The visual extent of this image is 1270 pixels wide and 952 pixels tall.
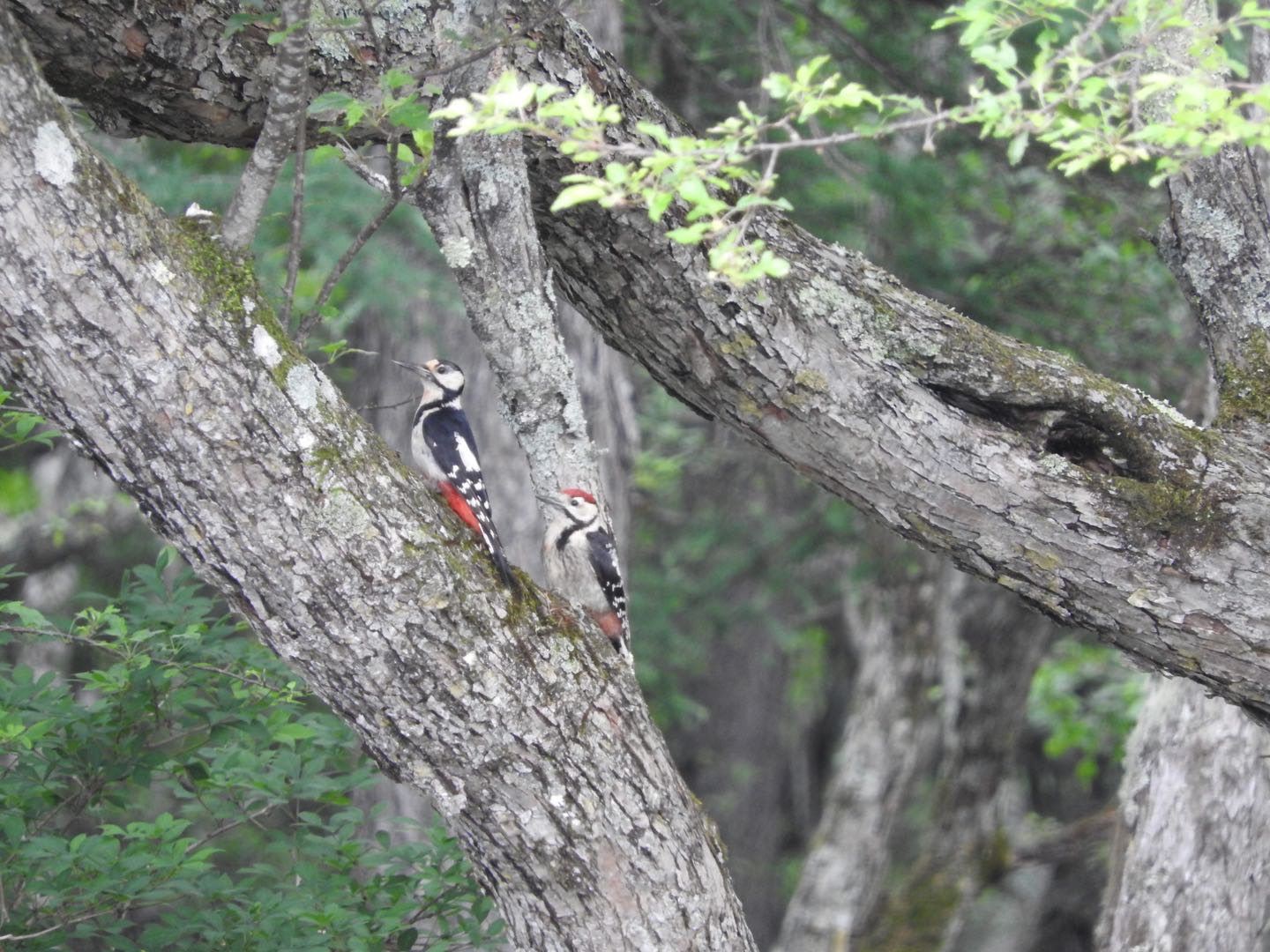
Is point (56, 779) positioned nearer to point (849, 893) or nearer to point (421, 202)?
point (421, 202)

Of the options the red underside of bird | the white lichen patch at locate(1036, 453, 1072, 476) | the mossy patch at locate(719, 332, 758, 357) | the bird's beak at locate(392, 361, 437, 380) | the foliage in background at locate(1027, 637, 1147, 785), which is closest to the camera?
the white lichen patch at locate(1036, 453, 1072, 476)

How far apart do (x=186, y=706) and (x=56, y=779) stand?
44 centimetres

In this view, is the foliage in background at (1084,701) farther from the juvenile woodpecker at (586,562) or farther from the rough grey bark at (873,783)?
the juvenile woodpecker at (586,562)

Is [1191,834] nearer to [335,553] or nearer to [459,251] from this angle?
[459,251]

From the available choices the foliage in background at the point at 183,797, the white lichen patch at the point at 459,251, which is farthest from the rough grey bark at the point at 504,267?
the foliage in background at the point at 183,797

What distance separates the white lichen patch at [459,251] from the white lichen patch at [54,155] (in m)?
0.96

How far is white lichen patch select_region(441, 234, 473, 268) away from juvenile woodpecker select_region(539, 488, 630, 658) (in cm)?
82

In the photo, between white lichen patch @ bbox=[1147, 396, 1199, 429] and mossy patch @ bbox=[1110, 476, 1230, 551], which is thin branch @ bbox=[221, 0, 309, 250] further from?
white lichen patch @ bbox=[1147, 396, 1199, 429]

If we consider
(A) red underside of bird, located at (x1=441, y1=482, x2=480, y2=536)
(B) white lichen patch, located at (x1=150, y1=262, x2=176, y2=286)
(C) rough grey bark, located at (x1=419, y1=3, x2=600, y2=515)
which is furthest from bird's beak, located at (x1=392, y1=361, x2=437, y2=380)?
(B) white lichen patch, located at (x1=150, y1=262, x2=176, y2=286)

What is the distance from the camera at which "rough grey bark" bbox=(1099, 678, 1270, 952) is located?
508 cm

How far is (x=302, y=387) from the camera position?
9.66 ft

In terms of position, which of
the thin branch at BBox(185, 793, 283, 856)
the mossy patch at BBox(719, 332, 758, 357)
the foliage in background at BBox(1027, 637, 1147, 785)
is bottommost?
the thin branch at BBox(185, 793, 283, 856)

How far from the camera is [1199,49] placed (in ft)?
9.10

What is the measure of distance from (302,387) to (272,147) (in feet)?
1.88
